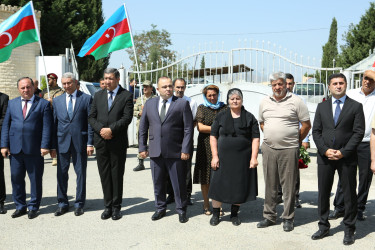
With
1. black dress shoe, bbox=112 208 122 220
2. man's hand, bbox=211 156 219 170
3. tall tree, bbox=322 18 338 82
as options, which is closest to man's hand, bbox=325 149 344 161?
man's hand, bbox=211 156 219 170

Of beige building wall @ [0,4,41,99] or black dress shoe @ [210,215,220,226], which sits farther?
beige building wall @ [0,4,41,99]

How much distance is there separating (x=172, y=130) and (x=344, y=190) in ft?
7.17

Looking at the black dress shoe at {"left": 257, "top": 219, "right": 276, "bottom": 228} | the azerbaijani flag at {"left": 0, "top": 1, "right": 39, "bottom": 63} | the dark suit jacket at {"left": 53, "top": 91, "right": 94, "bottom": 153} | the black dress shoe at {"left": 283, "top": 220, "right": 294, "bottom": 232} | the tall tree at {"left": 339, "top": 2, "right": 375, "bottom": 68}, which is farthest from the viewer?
the tall tree at {"left": 339, "top": 2, "right": 375, "bottom": 68}

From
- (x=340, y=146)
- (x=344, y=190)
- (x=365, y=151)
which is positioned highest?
(x=340, y=146)

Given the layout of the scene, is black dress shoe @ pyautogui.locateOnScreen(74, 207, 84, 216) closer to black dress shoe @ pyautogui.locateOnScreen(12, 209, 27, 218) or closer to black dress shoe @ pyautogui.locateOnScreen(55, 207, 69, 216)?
black dress shoe @ pyautogui.locateOnScreen(55, 207, 69, 216)

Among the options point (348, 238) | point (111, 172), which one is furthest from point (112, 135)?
point (348, 238)

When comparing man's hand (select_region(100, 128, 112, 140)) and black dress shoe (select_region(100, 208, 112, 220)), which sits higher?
man's hand (select_region(100, 128, 112, 140))

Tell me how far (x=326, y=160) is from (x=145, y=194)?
3180 millimetres

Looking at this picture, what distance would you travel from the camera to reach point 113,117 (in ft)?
18.3

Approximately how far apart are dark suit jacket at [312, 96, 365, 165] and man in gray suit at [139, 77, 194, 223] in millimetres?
Answer: 1695

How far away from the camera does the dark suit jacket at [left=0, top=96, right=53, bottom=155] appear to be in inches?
223

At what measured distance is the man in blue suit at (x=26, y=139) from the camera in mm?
5676

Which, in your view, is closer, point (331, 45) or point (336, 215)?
point (336, 215)

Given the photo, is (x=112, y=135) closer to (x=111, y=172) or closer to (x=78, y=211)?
(x=111, y=172)
